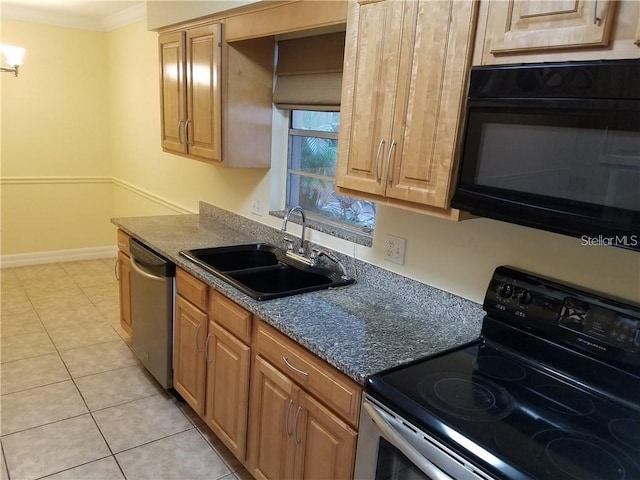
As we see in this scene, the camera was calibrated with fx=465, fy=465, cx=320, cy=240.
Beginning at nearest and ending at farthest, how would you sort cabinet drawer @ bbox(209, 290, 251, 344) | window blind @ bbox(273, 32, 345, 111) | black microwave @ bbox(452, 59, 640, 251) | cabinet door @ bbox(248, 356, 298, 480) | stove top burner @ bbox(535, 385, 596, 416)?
black microwave @ bbox(452, 59, 640, 251), stove top burner @ bbox(535, 385, 596, 416), cabinet door @ bbox(248, 356, 298, 480), cabinet drawer @ bbox(209, 290, 251, 344), window blind @ bbox(273, 32, 345, 111)

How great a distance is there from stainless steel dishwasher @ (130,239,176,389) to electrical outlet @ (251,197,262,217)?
26.5 inches

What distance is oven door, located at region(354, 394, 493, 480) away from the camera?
108 centimetres

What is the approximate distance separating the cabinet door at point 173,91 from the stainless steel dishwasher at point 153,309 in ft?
2.38

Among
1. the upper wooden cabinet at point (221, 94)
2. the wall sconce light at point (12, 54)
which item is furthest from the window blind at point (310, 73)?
the wall sconce light at point (12, 54)

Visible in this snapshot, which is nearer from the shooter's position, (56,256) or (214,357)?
(214,357)

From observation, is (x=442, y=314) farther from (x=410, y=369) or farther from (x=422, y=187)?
(x=422, y=187)

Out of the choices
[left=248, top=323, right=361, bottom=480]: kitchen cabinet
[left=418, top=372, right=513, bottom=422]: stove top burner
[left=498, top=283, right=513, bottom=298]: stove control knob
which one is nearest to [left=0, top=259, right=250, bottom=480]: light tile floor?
[left=248, top=323, right=361, bottom=480]: kitchen cabinet

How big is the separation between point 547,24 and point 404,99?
46 centimetres

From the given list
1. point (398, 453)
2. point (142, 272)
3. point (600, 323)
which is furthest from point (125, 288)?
point (600, 323)

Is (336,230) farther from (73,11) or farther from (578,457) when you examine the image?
(73,11)

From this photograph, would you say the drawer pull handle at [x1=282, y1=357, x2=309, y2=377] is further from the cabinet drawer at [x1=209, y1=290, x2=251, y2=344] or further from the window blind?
the window blind

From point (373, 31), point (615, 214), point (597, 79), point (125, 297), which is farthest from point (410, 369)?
point (125, 297)

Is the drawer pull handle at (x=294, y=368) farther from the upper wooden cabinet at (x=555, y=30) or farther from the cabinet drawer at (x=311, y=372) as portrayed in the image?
the upper wooden cabinet at (x=555, y=30)

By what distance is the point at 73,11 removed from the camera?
4.23m
